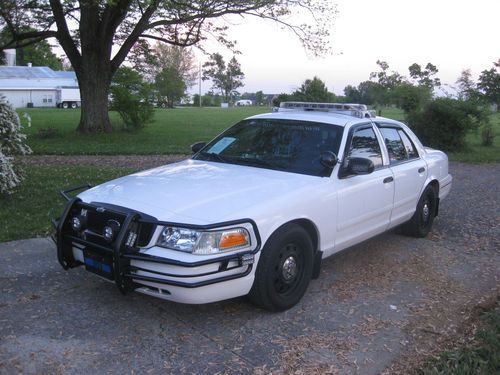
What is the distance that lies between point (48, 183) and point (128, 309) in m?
5.34

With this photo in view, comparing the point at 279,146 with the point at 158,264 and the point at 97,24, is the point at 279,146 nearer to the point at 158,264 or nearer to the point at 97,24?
the point at 158,264

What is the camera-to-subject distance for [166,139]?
18.3 meters

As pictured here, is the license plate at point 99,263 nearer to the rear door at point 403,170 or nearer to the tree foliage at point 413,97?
the rear door at point 403,170

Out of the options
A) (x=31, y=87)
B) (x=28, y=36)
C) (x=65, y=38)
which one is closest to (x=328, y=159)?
(x=65, y=38)

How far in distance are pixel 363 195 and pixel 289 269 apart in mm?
1277

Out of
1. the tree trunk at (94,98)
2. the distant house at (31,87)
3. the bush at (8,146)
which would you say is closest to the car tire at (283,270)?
the bush at (8,146)

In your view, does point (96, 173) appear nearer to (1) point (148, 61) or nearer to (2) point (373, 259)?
(2) point (373, 259)

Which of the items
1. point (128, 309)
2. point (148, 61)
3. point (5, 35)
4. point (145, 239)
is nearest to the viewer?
point (145, 239)

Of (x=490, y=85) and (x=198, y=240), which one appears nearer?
(x=198, y=240)

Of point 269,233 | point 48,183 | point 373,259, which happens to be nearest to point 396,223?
point 373,259

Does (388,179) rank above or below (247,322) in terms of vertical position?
above

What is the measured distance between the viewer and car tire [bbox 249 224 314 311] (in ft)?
13.3

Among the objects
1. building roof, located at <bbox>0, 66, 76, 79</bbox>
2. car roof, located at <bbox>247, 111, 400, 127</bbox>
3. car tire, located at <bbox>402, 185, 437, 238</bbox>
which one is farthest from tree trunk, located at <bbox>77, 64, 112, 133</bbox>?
building roof, located at <bbox>0, 66, 76, 79</bbox>

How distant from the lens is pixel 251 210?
396 cm
